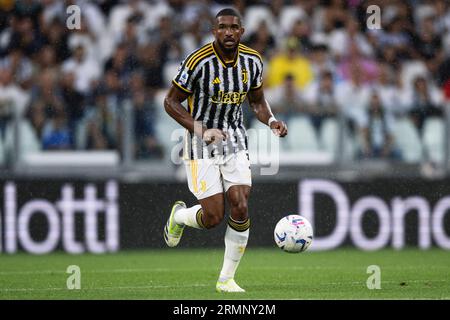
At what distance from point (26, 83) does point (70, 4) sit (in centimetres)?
125

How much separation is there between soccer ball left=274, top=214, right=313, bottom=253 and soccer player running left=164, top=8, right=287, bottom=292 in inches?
12.1

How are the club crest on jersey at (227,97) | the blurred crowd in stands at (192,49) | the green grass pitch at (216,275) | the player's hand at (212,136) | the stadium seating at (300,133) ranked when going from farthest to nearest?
1. the blurred crowd in stands at (192,49)
2. the stadium seating at (300,133)
3. the club crest on jersey at (227,97)
4. the green grass pitch at (216,275)
5. the player's hand at (212,136)

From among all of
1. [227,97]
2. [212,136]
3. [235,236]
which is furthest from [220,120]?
[235,236]

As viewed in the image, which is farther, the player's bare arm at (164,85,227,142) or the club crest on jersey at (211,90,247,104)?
the club crest on jersey at (211,90,247,104)

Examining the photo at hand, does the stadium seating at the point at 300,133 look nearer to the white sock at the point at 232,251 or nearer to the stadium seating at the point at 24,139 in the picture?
the stadium seating at the point at 24,139

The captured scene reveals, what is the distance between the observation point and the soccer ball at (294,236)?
9414 mm

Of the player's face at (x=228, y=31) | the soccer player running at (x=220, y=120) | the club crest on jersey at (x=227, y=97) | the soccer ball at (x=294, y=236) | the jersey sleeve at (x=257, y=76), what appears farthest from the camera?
the jersey sleeve at (x=257, y=76)

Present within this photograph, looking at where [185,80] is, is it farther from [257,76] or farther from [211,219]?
[211,219]

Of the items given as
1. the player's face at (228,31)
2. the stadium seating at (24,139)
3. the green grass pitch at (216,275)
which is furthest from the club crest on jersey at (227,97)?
the stadium seating at (24,139)

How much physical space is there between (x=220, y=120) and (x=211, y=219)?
0.84m

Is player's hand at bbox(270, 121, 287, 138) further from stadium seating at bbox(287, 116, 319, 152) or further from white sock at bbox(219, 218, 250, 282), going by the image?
stadium seating at bbox(287, 116, 319, 152)

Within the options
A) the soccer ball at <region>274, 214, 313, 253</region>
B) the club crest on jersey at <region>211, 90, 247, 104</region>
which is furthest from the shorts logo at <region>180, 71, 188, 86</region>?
the soccer ball at <region>274, 214, 313, 253</region>

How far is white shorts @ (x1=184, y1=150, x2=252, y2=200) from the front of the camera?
31.0 ft
